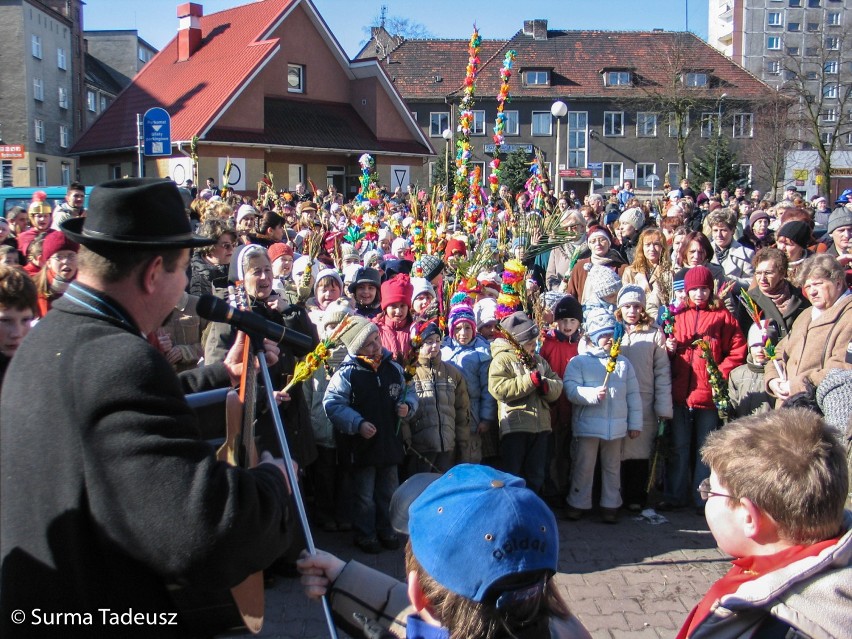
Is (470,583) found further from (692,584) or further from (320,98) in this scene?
(320,98)

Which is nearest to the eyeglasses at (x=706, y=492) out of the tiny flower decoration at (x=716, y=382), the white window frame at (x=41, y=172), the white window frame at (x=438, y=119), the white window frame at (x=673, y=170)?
the tiny flower decoration at (x=716, y=382)

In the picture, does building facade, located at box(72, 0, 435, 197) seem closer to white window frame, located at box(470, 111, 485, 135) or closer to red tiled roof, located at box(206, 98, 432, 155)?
red tiled roof, located at box(206, 98, 432, 155)

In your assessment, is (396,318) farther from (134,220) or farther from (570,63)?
(570,63)

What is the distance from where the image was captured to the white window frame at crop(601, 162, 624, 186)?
5562cm

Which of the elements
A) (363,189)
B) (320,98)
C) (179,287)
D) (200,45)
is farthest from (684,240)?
(200,45)

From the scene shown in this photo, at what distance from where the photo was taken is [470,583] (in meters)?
1.78

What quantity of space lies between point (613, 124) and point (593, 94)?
259 centimetres

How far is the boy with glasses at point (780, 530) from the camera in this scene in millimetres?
2010

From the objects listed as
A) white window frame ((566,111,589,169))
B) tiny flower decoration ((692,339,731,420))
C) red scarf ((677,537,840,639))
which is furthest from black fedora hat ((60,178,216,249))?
white window frame ((566,111,589,169))

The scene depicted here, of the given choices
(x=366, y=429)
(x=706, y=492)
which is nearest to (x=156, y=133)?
(x=366, y=429)

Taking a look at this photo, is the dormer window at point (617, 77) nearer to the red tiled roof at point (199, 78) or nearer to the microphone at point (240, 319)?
the red tiled roof at point (199, 78)

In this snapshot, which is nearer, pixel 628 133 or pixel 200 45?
pixel 200 45

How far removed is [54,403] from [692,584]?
4311 millimetres

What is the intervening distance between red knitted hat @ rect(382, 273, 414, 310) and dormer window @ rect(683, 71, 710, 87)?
51.5 metres
